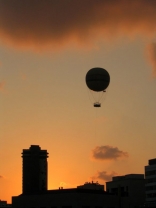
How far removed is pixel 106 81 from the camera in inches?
6393

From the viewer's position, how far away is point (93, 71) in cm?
16300

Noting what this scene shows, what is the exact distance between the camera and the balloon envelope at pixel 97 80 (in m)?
161

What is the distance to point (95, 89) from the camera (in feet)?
530

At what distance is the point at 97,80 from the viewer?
160750 mm

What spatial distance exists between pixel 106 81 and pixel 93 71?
4190 millimetres

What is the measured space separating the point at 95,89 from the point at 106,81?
3.54 meters

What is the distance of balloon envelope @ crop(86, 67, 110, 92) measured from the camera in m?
161

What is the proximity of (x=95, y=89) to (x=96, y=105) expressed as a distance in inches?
167

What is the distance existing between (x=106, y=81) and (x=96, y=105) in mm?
6910

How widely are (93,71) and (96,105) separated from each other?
356 inches
